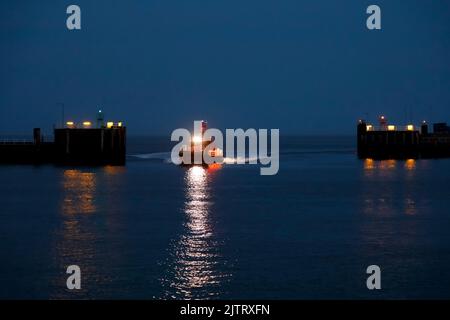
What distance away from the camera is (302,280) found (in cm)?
2428

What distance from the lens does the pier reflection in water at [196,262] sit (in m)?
22.8

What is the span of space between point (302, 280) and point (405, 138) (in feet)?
317

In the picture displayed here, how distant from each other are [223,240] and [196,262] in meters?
5.12

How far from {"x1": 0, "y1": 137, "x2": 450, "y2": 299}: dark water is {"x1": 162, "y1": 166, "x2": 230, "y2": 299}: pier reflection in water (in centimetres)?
5

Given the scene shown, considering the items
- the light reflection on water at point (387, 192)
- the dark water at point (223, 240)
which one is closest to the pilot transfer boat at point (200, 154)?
the light reflection on water at point (387, 192)

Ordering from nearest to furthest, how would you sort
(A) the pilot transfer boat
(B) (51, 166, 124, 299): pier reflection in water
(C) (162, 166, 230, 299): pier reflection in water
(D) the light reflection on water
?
(C) (162, 166, 230, 299): pier reflection in water < (B) (51, 166, 124, 299): pier reflection in water < (D) the light reflection on water < (A) the pilot transfer boat

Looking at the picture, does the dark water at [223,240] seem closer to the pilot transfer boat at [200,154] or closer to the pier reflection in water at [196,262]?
the pier reflection in water at [196,262]

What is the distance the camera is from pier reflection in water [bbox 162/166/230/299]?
22828 millimetres

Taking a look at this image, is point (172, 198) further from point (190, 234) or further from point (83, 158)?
point (83, 158)

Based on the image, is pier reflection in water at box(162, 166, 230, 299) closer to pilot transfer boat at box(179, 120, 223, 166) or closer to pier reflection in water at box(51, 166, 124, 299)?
pier reflection in water at box(51, 166, 124, 299)

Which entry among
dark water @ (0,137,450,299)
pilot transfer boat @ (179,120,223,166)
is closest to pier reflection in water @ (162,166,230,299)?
dark water @ (0,137,450,299)

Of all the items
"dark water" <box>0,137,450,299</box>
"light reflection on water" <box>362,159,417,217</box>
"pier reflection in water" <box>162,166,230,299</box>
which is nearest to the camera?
"pier reflection in water" <box>162,166,230,299</box>

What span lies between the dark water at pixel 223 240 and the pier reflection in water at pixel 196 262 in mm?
46

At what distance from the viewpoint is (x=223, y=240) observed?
105 ft
